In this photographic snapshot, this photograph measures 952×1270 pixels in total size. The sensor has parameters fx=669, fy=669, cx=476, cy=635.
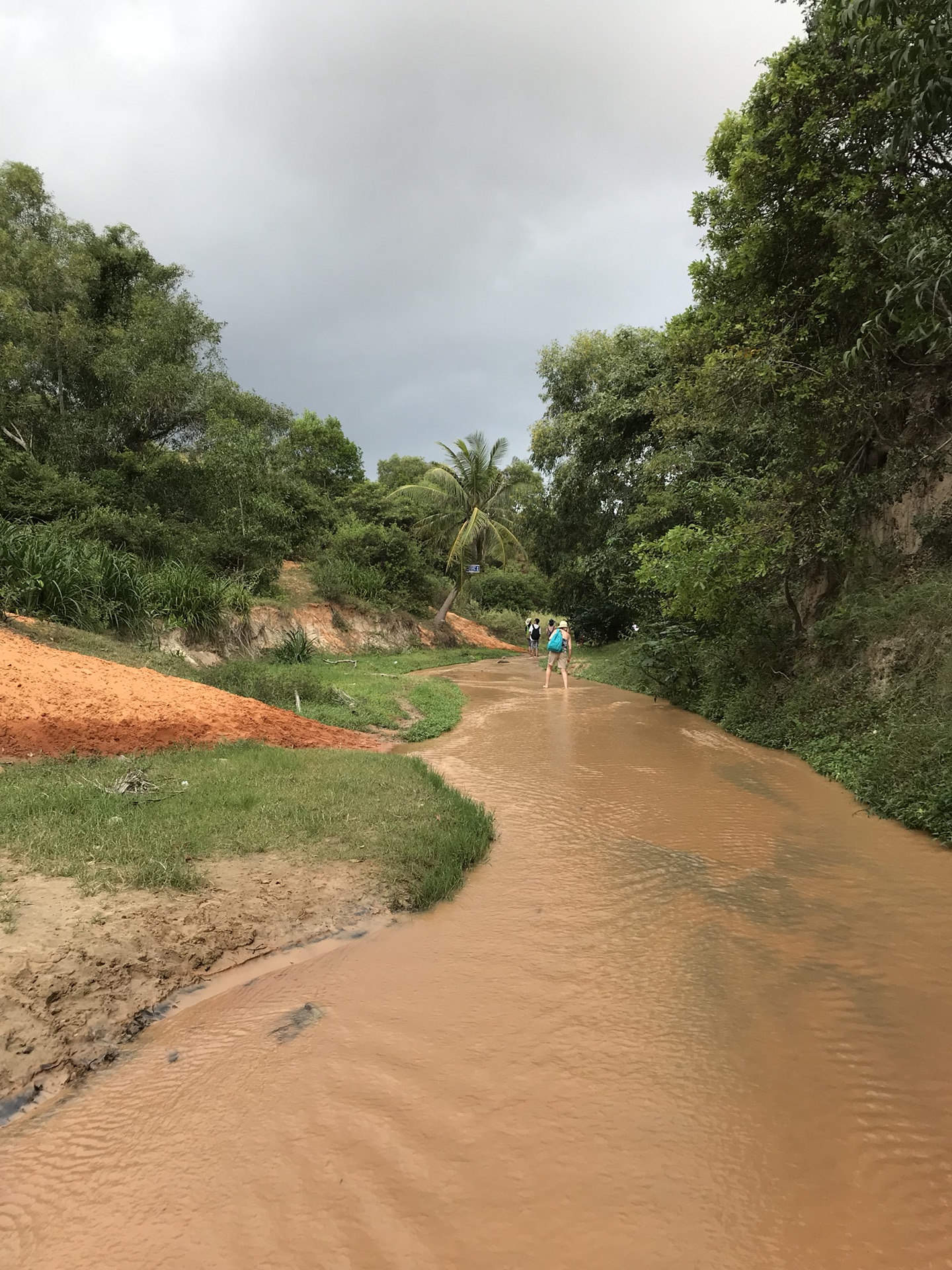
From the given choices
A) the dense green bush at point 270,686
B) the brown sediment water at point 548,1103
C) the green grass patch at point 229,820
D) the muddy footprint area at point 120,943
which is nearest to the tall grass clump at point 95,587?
the dense green bush at point 270,686

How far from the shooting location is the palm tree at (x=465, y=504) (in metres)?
28.9

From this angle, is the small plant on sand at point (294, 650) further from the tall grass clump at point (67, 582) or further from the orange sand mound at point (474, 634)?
the orange sand mound at point (474, 634)

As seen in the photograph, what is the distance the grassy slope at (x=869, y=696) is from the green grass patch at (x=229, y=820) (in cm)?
421

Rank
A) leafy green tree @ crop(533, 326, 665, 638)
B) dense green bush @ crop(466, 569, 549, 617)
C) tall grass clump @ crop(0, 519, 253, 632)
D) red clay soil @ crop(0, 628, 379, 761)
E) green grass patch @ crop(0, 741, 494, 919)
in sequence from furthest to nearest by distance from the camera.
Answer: dense green bush @ crop(466, 569, 549, 617) < leafy green tree @ crop(533, 326, 665, 638) < tall grass clump @ crop(0, 519, 253, 632) < red clay soil @ crop(0, 628, 379, 761) < green grass patch @ crop(0, 741, 494, 919)

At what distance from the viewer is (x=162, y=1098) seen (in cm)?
283

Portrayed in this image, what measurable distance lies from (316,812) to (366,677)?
10.9 m

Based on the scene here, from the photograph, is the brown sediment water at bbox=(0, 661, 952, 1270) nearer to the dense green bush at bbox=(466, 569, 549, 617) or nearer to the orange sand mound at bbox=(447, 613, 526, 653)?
the orange sand mound at bbox=(447, 613, 526, 653)

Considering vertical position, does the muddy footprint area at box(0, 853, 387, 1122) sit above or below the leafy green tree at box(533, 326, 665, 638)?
below

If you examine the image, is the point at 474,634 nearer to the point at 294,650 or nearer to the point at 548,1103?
the point at 294,650

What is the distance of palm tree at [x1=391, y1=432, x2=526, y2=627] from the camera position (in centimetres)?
2892

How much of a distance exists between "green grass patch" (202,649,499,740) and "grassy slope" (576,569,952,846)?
5248mm

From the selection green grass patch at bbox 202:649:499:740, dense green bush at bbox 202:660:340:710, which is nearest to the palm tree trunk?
green grass patch at bbox 202:649:499:740

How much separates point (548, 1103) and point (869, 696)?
805 cm

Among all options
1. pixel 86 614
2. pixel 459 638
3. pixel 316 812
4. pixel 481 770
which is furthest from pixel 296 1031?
pixel 459 638
